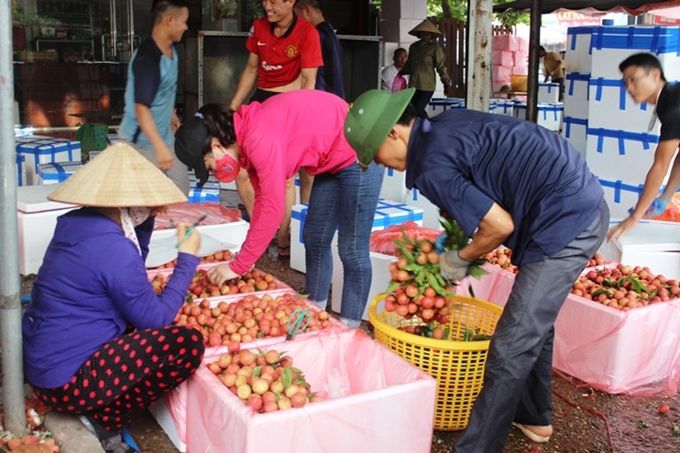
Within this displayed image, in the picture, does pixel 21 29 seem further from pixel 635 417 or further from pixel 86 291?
pixel 635 417

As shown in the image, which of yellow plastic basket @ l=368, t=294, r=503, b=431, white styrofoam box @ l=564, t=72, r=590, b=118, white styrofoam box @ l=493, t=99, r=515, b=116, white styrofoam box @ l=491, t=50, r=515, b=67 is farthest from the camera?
white styrofoam box @ l=491, t=50, r=515, b=67

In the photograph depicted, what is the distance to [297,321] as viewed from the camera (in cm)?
319

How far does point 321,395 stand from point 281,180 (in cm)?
90

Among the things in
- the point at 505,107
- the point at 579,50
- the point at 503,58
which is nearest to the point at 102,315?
the point at 579,50

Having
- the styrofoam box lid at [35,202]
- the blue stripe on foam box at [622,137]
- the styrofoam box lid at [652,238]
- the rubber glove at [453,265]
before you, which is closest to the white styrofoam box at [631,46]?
the blue stripe on foam box at [622,137]

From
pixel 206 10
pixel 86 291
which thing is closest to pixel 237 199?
pixel 206 10

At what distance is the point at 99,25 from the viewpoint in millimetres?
10578

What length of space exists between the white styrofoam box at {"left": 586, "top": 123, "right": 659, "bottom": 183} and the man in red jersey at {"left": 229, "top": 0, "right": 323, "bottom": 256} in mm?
2899

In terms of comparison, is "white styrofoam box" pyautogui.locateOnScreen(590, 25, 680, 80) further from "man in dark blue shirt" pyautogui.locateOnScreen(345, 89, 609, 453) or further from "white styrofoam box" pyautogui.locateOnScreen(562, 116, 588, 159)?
"man in dark blue shirt" pyautogui.locateOnScreen(345, 89, 609, 453)

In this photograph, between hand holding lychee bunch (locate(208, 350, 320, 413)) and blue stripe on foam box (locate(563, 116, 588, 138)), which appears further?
blue stripe on foam box (locate(563, 116, 588, 138))

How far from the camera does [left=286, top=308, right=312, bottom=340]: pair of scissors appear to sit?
3176mm

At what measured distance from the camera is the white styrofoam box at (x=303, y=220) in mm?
5211

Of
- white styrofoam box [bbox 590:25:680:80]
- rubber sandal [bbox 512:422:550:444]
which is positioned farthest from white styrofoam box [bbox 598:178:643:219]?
rubber sandal [bbox 512:422:550:444]

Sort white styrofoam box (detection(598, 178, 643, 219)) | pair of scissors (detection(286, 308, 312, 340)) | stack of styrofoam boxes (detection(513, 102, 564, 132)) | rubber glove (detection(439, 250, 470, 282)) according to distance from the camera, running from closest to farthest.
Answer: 1. rubber glove (detection(439, 250, 470, 282))
2. pair of scissors (detection(286, 308, 312, 340))
3. white styrofoam box (detection(598, 178, 643, 219))
4. stack of styrofoam boxes (detection(513, 102, 564, 132))
